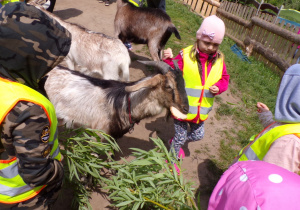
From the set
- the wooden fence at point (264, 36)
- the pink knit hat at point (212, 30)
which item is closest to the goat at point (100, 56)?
the pink knit hat at point (212, 30)

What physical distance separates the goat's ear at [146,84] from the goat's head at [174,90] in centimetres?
1

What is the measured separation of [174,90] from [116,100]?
700 millimetres

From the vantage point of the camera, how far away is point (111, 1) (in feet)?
33.0

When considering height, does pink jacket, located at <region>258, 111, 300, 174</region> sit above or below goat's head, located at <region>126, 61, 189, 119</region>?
above

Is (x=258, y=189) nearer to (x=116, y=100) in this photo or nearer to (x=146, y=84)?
(x=146, y=84)

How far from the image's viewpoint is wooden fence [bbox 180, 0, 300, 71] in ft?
22.7

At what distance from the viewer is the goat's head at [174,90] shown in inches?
105

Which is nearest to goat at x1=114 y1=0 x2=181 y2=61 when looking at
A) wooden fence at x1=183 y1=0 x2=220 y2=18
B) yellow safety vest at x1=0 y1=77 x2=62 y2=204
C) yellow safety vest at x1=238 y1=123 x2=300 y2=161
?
yellow safety vest at x1=238 y1=123 x2=300 y2=161

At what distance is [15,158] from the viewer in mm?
1267

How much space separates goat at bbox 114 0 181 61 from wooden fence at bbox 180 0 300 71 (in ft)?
12.0

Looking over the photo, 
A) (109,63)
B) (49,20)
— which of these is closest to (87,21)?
(109,63)

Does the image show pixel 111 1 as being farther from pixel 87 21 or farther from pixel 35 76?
pixel 35 76

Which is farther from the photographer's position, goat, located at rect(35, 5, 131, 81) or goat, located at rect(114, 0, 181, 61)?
goat, located at rect(114, 0, 181, 61)

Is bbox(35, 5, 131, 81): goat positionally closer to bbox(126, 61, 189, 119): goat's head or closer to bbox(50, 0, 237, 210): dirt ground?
bbox(50, 0, 237, 210): dirt ground
